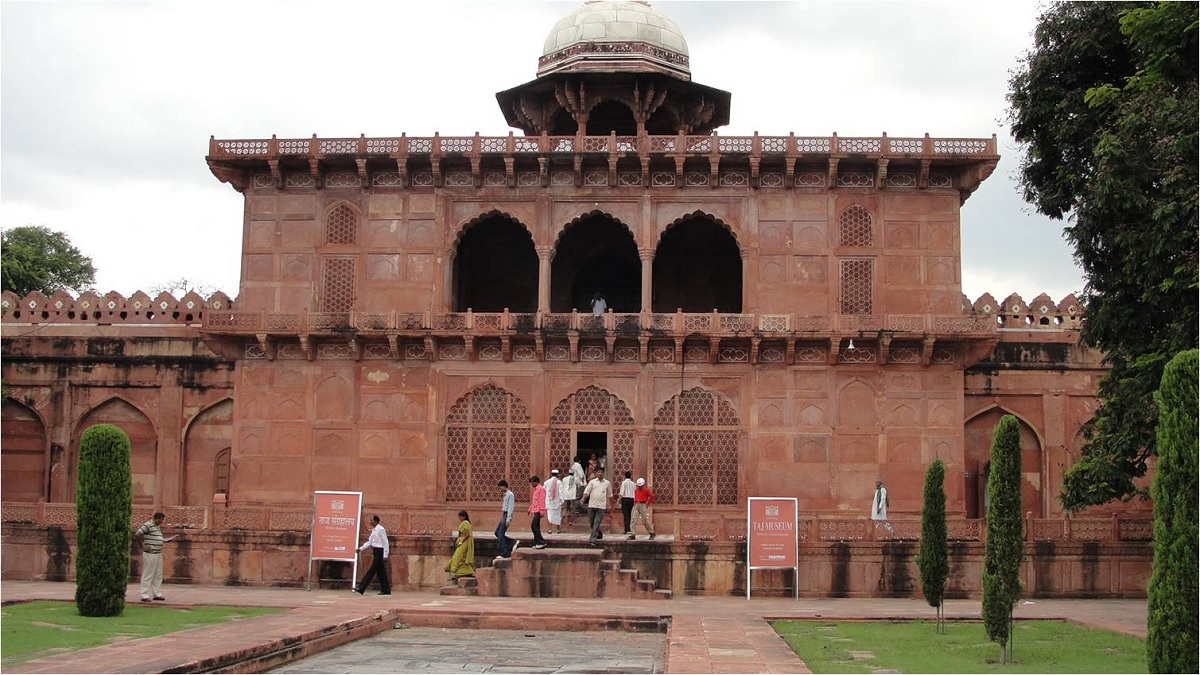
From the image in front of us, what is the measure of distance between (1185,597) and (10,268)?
2913cm

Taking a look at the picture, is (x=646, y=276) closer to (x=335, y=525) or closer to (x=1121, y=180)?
(x=335, y=525)

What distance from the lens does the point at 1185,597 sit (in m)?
9.33

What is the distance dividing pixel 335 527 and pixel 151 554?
3561mm

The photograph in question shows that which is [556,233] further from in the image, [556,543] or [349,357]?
[556,543]

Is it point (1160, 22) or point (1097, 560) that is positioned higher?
point (1160, 22)

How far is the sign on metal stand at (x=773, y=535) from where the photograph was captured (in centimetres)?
1909

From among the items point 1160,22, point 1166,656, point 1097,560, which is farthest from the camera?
point 1097,560

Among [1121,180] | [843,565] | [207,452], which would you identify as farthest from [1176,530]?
[207,452]

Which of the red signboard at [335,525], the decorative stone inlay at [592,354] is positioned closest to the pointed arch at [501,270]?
the decorative stone inlay at [592,354]

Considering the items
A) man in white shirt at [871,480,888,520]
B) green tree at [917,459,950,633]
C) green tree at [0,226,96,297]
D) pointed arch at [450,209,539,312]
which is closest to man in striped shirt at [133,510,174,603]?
green tree at [917,459,950,633]

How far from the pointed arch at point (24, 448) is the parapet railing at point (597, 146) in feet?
26.6

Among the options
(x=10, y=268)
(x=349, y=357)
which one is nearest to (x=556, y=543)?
(x=349, y=357)

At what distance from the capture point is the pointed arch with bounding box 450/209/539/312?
2598cm

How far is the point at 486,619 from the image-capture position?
15648 mm
